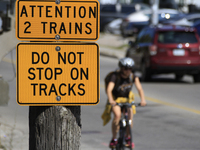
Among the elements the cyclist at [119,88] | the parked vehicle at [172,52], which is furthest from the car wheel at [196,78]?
the cyclist at [119,88]

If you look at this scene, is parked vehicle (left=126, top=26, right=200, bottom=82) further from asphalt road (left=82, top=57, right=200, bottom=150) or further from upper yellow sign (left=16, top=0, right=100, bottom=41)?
upper yellow sign (left=16, top=0, right=100, bottom=41)

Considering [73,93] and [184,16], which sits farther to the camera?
[184,16]

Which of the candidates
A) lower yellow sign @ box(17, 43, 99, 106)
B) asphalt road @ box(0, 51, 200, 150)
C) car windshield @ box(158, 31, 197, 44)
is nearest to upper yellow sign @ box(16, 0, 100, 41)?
lower yellow sign @ box(17, 43, 99, 106)

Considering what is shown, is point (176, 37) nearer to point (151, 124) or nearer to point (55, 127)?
point (151, 124)

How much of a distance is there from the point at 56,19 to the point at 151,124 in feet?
21.5

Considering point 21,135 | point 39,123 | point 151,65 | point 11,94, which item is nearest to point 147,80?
point 151,65

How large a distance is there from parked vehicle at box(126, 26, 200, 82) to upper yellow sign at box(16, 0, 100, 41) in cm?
1248

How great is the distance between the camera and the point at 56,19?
140 inches

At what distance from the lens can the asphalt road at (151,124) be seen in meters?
8.23

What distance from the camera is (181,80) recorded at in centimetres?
1728

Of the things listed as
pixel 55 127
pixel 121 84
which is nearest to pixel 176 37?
pixel 121 84

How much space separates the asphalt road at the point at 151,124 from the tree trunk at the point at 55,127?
160 inches

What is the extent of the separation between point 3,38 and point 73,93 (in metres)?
6.76

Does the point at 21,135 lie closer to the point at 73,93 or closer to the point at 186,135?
the point at 186,135
